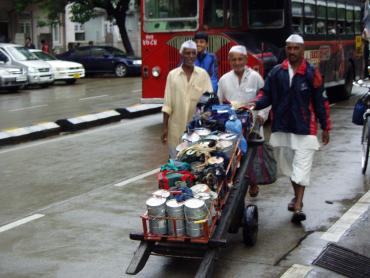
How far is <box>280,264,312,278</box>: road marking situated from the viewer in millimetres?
5449

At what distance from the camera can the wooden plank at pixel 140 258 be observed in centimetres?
510

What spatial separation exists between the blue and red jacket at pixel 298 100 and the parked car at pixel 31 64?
19257mm

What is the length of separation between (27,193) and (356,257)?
171 inches

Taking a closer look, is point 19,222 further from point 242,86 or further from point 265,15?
point 265,15

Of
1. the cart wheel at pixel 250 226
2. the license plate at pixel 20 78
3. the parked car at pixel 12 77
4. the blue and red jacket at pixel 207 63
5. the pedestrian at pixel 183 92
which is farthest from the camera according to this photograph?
the license plate at pixel 20 78

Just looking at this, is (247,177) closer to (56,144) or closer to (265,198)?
(265,198)

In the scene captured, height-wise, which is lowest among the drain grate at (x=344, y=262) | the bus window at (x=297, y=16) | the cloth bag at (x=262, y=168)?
the drain grate at (x=344, y=262)

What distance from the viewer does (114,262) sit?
589 cm

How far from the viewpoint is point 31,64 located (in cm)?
2531

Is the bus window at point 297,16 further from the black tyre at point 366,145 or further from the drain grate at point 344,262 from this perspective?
the drain grate at point 344,262

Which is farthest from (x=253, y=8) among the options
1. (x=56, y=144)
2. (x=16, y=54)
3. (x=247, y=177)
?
(x=16, y=54)

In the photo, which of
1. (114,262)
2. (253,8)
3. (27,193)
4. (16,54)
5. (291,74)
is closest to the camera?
(114,262)

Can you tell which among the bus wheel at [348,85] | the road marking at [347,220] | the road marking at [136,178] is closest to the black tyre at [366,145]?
the road marking at [347,220]

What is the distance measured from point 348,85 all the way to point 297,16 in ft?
17.5
